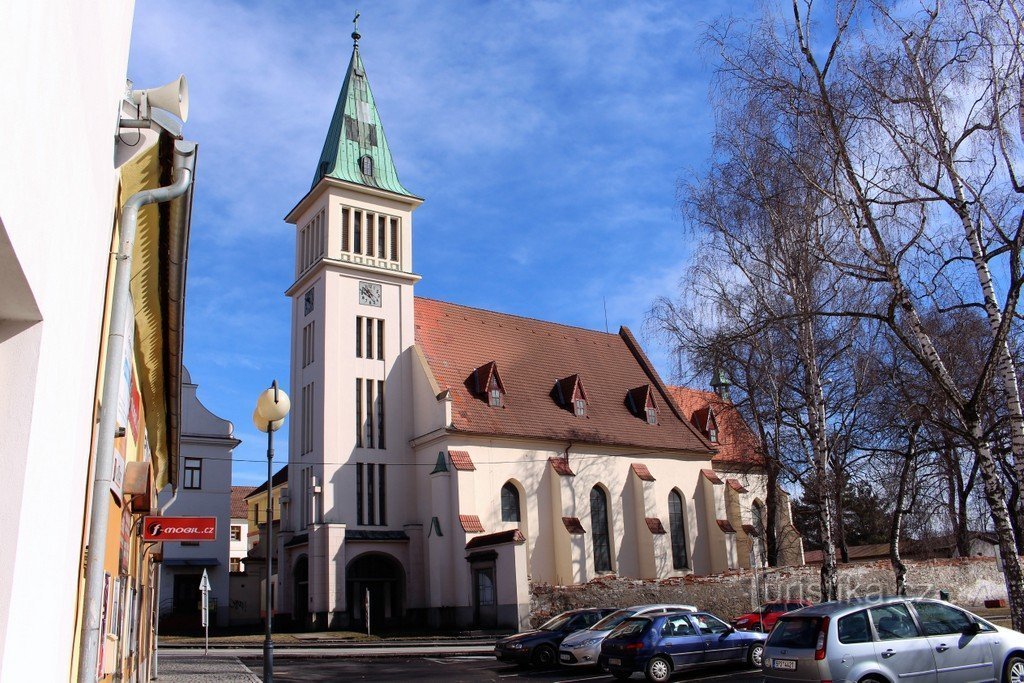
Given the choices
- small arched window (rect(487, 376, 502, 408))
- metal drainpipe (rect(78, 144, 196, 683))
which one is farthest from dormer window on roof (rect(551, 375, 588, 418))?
metal drainpipe (rect(78, 144, 196, 683))

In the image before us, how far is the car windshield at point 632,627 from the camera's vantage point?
16.5m

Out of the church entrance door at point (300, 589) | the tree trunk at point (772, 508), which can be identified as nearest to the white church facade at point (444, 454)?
the church entrance door at point (300, 589)

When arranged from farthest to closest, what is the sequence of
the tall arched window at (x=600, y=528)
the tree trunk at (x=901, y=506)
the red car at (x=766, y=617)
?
the tall arched window at (x=600, y=528) < the red car at (x=766, y=617) < the tree trunk at (x=901, y=506)

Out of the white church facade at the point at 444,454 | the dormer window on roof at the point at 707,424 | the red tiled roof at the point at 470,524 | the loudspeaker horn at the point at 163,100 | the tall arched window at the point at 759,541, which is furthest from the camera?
the dormer window on roof at the point at 707,424

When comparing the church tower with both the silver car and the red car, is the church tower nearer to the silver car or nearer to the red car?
the red car

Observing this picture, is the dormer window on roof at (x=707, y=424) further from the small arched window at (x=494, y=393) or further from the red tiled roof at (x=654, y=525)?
the small arched window at (x=494, y=393)

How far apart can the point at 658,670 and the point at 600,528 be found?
23916 millimetres

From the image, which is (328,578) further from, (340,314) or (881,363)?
(881,363)

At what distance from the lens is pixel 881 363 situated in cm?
2239

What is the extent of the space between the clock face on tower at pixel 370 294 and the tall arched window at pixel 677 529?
17.9 m

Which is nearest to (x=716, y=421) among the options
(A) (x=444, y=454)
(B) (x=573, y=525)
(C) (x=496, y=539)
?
(B) (x=573, y=525)

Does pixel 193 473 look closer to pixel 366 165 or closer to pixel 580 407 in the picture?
pixel 366 165

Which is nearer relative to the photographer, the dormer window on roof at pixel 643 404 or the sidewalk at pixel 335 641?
the sidewalk at pixel 335 641

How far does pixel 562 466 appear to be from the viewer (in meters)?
38.8
